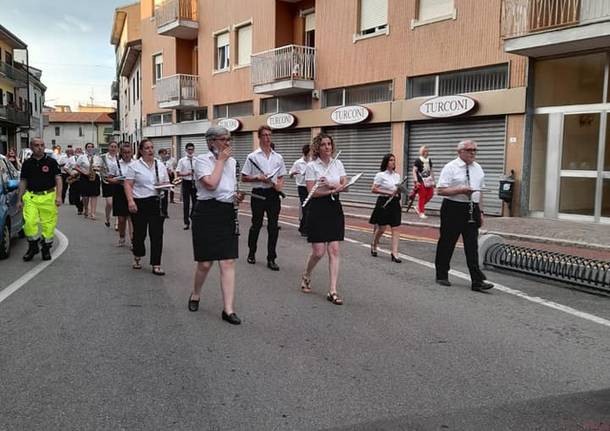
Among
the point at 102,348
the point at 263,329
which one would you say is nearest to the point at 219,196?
the point at 263,329

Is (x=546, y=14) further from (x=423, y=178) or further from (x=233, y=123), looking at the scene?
(x=233, y=123)

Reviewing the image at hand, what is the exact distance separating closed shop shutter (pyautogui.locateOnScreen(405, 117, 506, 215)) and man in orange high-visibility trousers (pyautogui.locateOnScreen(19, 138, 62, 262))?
33.9 ft

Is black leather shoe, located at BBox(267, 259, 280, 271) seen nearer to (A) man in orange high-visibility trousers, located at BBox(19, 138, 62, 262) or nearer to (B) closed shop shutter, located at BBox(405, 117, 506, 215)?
(A) man in orange high-visibility trousers, located at BBox(19, 138, 62, 262)

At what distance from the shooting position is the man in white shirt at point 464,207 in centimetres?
705

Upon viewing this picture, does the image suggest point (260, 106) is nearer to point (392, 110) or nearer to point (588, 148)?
point (392, 110)

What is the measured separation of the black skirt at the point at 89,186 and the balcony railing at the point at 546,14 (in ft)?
34.0

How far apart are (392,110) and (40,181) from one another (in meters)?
11.3

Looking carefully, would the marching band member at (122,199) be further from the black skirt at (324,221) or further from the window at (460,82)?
the window at (460,82)

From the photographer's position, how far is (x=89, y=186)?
47.6ft

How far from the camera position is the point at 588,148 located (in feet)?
44.3

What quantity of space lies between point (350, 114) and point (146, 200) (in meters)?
11.8

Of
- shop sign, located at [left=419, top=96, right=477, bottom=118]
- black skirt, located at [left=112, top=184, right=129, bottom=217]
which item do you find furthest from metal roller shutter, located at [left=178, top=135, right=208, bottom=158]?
black skirt, located at [left=112, top=184, right=129, bottom=217]

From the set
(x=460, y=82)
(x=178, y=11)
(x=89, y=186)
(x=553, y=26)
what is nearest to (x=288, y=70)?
(x=460, y=82)

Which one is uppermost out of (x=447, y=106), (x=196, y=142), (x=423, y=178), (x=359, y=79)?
(x=359, y=79)
